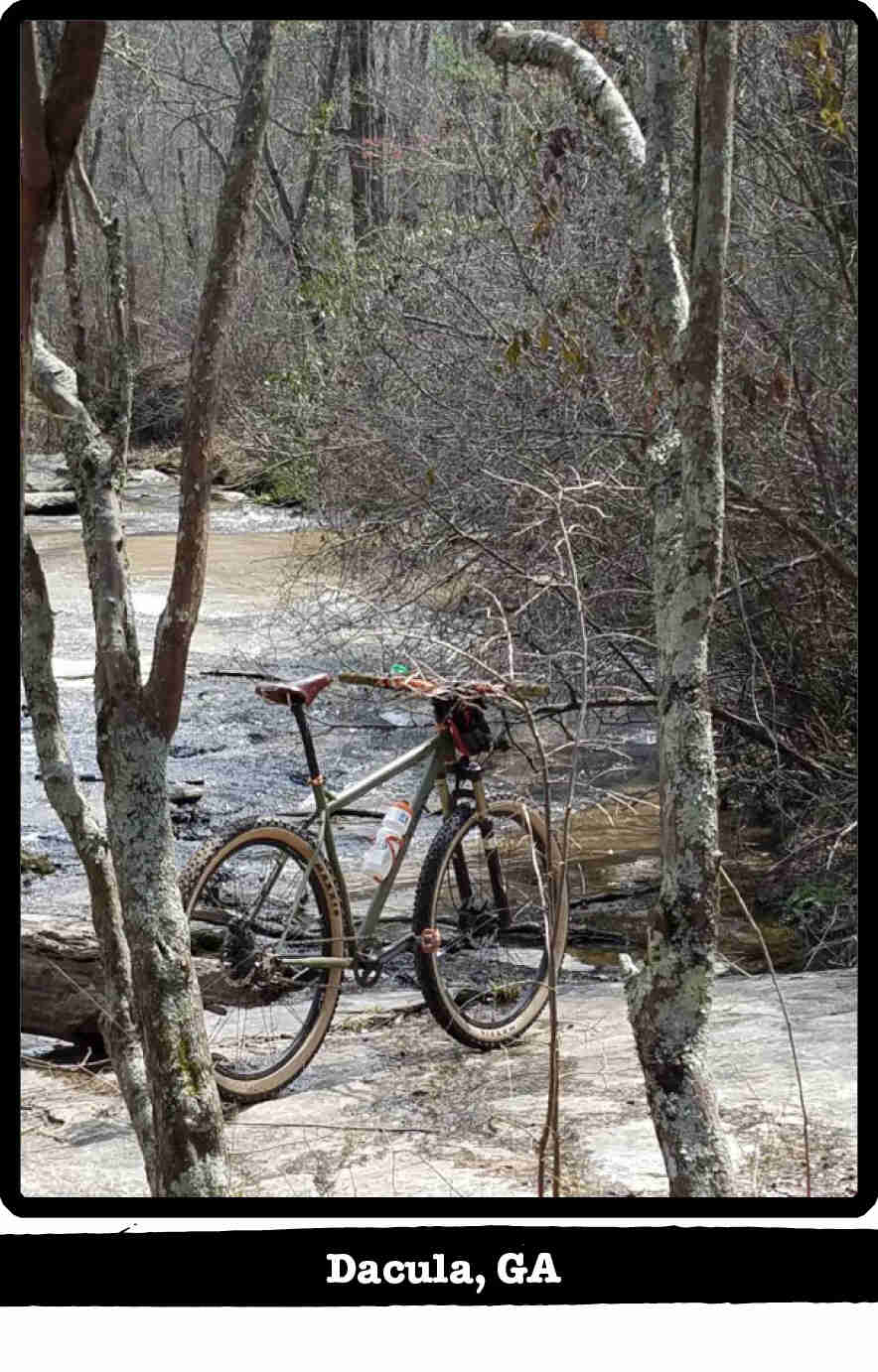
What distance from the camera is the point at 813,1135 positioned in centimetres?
229

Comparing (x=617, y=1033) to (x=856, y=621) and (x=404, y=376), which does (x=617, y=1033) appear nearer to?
(x=856, y=621)

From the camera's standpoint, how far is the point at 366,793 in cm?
350

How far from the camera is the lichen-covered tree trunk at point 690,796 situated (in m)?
2.06

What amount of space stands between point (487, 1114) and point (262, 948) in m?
0.69

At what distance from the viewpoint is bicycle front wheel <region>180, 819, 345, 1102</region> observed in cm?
329

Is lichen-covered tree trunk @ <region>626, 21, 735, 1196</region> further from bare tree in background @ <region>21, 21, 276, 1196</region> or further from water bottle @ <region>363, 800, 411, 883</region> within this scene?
water bottle @ <region>363, 800, 411, 883</region>

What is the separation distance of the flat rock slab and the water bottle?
0.38 m

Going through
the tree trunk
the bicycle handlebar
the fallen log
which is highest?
the tree trunk

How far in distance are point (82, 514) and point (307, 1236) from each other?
93 cm

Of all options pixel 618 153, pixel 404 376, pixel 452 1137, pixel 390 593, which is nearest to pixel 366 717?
pixel 390 593

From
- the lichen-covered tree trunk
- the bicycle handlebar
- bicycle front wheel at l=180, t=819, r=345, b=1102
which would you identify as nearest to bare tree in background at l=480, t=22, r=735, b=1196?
the lichen-covered tree trunk

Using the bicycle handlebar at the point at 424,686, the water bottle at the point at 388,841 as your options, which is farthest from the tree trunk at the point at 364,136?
the water bottle at the point at 388,841

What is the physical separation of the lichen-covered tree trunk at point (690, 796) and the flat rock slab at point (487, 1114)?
112mm

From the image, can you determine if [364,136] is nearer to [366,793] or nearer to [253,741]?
[366,793]
